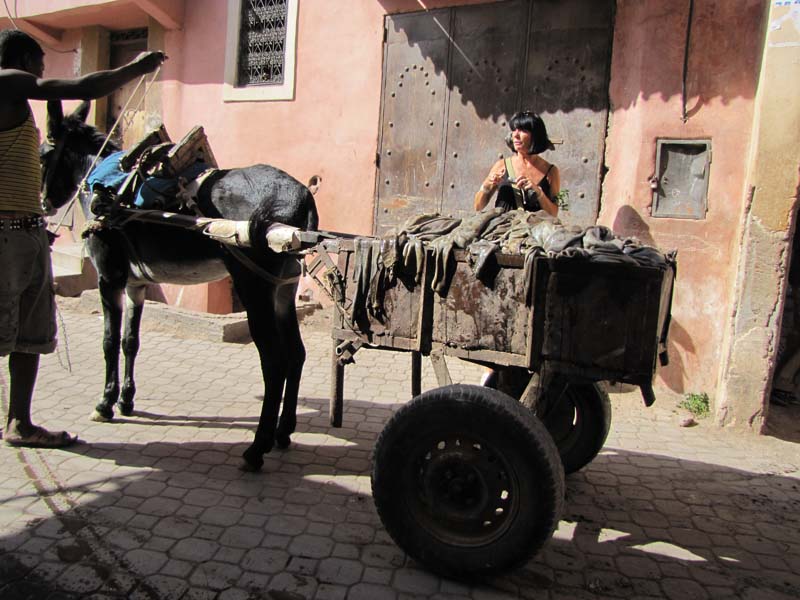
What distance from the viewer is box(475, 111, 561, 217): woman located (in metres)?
3.66

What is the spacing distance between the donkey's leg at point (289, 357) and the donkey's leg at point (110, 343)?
49.8 inches

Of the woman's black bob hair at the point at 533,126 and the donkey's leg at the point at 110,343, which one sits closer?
the woman's black bob hair at the point at 533,126

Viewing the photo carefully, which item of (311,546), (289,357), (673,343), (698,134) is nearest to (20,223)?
(289,357)

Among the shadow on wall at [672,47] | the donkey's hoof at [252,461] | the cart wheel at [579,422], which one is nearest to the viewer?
the cart wheel at [579,422]

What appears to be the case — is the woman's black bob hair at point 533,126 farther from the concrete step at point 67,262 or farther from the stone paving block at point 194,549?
the concrete step at point 67,262

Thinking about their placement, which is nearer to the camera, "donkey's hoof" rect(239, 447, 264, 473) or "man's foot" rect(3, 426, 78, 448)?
"donkey's hoof" rect(239, 447, 264, 473)

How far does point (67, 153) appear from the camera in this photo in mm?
4266

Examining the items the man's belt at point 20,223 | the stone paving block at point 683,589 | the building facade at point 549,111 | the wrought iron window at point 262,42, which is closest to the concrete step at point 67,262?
the building facade at point 549,111

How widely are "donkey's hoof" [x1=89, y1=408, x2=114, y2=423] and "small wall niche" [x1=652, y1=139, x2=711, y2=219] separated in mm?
4563

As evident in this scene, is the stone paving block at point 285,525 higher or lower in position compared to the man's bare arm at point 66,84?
lower

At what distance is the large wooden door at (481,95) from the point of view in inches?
219

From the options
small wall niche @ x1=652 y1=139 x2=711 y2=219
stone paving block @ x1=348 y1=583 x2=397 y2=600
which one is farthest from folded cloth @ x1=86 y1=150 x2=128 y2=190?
small wall niche @ x1=652 y1=139 x2=711 y2=219

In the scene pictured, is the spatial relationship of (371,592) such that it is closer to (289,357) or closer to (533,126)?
(289,357)

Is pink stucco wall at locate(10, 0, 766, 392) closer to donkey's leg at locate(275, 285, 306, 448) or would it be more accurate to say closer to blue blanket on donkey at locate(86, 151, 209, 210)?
donkey's leg at locate(275, 285, 306, 448)
